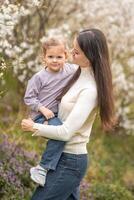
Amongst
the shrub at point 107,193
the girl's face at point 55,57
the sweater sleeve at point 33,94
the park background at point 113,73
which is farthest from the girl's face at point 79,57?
the shrub at point 107,193

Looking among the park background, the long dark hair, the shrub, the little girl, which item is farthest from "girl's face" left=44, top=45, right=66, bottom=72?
the shrub

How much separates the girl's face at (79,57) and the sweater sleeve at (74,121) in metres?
0.22

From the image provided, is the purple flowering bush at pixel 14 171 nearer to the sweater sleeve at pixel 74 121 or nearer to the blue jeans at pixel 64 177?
the blue jeans at pixel 64 177

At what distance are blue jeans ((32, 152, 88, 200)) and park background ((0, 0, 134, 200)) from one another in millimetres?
2503

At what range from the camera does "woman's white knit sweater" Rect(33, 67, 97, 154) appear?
4.47 m

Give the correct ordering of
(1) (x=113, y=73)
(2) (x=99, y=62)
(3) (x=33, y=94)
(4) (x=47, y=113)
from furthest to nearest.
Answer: (1) (x=113, y=73) < (3) (x=33, y=94) < (4) (x=47, y=113) < (2) (x=99, y=62)

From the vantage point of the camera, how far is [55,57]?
188 inches

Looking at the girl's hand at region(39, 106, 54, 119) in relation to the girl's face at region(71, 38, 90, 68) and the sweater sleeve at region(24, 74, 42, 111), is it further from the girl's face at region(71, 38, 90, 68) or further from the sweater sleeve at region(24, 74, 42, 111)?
the girl's face at region(71, 38, 90, 68)

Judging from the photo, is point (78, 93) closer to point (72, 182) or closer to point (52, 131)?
point (52, 131)

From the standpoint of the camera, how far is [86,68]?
4.62 meters

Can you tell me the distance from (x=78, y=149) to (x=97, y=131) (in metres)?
6.51

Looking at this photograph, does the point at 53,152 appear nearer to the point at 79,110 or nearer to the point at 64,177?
the point at 64,177

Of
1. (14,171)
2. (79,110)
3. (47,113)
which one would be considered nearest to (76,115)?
(79,110)

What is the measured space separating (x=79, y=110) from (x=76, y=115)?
4 cm
